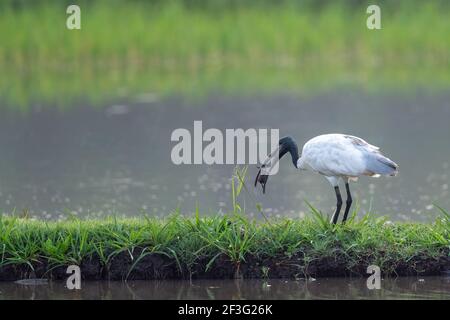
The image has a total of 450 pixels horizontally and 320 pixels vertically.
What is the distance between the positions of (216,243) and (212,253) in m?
0.10

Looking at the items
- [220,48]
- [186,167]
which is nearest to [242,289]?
[186,167]

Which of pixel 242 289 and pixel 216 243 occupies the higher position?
pixel 216 243

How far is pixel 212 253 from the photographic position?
10.3 metres

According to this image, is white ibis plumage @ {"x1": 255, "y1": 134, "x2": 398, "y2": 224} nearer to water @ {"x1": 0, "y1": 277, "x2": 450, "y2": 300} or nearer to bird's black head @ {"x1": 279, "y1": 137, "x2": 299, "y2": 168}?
bird's black head @ {"x1": 279, "y1": 137, "x2": 299, "y2": 168}

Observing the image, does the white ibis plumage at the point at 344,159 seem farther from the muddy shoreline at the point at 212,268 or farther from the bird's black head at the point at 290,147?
the muddy shoreline at the point at 212,268

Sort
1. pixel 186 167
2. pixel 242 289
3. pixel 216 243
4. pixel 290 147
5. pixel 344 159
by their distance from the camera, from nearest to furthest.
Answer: pixel 242 289
pixel 216 243
pixel 344 159
pixel 290 147
pixel 186 167

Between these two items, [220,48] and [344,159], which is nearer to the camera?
[344,159]

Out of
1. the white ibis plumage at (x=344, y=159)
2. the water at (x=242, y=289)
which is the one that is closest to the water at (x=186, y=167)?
the white ibis plumage at (x=344, y=159)

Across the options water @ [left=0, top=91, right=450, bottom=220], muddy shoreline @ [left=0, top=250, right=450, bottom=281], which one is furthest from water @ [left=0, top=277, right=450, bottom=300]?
water @ [left=0, top=91, right=450, bottom=220]

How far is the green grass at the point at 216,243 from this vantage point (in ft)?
33.6

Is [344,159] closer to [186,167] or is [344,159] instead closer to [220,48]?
[186,167]

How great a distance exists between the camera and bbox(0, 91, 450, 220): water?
584 inches
